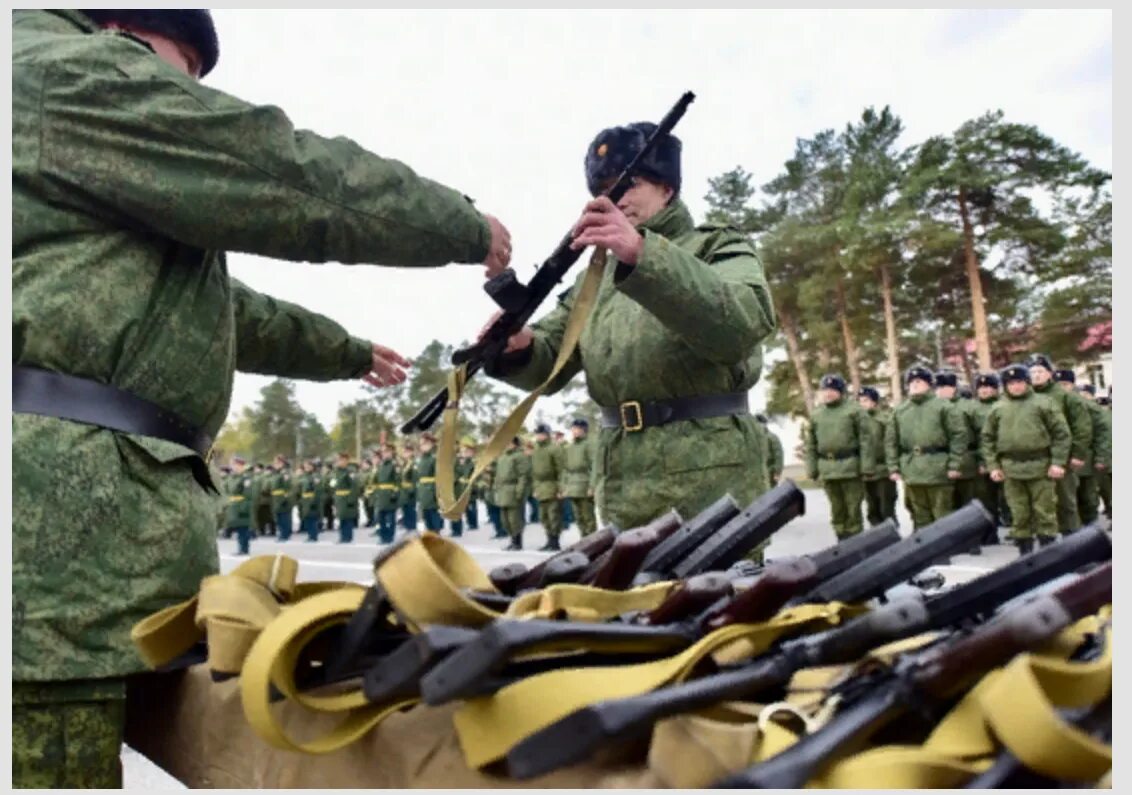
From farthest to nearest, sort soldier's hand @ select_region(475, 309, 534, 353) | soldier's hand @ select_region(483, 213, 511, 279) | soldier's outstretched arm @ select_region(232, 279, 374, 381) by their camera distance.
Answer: soldier's hand @ select_region(475, 309, 534, 353)
soldier's outstretched arm @ select_region(232, 279, 374, 381)
soldier's hand @ select_region(483, 213, 511, 279)

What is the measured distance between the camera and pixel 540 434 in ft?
60.6

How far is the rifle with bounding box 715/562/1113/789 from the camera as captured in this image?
36.5 inches

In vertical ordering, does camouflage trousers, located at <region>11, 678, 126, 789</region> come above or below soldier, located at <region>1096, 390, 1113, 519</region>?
below

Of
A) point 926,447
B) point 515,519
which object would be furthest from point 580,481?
point 926,447

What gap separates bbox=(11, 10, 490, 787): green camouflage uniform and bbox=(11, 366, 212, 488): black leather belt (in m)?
0.01

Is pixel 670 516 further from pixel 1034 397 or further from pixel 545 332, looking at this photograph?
pixel 1034 397

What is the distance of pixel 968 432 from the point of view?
11.8 metres

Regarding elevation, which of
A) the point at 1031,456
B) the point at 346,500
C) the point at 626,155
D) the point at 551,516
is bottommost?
the point at 551,516

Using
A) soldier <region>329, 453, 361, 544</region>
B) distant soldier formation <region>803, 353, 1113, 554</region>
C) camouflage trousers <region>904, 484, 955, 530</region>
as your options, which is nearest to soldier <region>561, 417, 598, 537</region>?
distant soldier formation <region>803, 353, 1113, 554</region>

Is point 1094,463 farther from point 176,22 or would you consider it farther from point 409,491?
point 409,491

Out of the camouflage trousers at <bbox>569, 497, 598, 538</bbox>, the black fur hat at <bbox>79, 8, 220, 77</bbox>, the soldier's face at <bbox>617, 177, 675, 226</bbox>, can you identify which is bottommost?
the camouflage trousers at <bbox>569, 497, 598, 538</bbox>

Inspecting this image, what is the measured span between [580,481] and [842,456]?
5.24m

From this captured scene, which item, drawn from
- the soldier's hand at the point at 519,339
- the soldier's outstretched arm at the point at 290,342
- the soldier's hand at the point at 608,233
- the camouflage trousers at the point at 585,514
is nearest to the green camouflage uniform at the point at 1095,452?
the camouflage trousers at the point at 585,514

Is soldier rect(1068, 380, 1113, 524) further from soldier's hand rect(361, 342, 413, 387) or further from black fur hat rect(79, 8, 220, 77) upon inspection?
black fur hat rect(79, 8, 220, 77)
